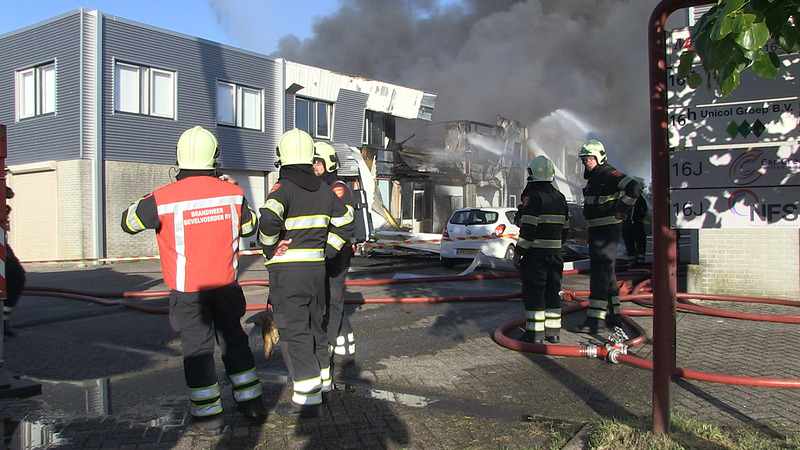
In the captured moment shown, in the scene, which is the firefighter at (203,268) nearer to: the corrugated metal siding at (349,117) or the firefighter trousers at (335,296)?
the firefighter trousers at (335,296)

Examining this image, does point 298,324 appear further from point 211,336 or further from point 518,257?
point 518,257

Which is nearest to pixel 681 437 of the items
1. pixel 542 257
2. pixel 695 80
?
pixel 695 80

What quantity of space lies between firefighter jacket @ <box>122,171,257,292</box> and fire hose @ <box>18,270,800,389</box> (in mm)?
780

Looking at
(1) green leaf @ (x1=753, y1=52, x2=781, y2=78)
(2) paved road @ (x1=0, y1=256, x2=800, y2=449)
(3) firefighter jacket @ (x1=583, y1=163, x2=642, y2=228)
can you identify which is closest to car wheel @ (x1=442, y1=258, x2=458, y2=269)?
(2) paved road @ (x1=0, y1=256, x2=800, y2=449)

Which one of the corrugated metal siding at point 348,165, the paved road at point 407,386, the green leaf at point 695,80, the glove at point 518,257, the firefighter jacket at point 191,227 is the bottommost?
the paved road at point 407,386

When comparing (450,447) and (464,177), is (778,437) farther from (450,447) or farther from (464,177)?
(464,177)

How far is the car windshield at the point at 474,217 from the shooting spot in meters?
12.2

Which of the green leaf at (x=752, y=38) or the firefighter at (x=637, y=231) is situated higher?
the green leaf at (x=752, y=38)

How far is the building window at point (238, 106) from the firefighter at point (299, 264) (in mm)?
15868

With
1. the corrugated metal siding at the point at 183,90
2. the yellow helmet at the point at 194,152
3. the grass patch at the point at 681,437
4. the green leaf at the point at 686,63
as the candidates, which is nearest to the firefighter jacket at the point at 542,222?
the grass patch at the point at 681,437

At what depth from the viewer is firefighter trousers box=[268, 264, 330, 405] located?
3523 millimetres

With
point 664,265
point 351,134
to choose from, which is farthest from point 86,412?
point 351,134

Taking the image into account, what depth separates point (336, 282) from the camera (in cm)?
438

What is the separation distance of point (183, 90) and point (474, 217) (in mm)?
9970
